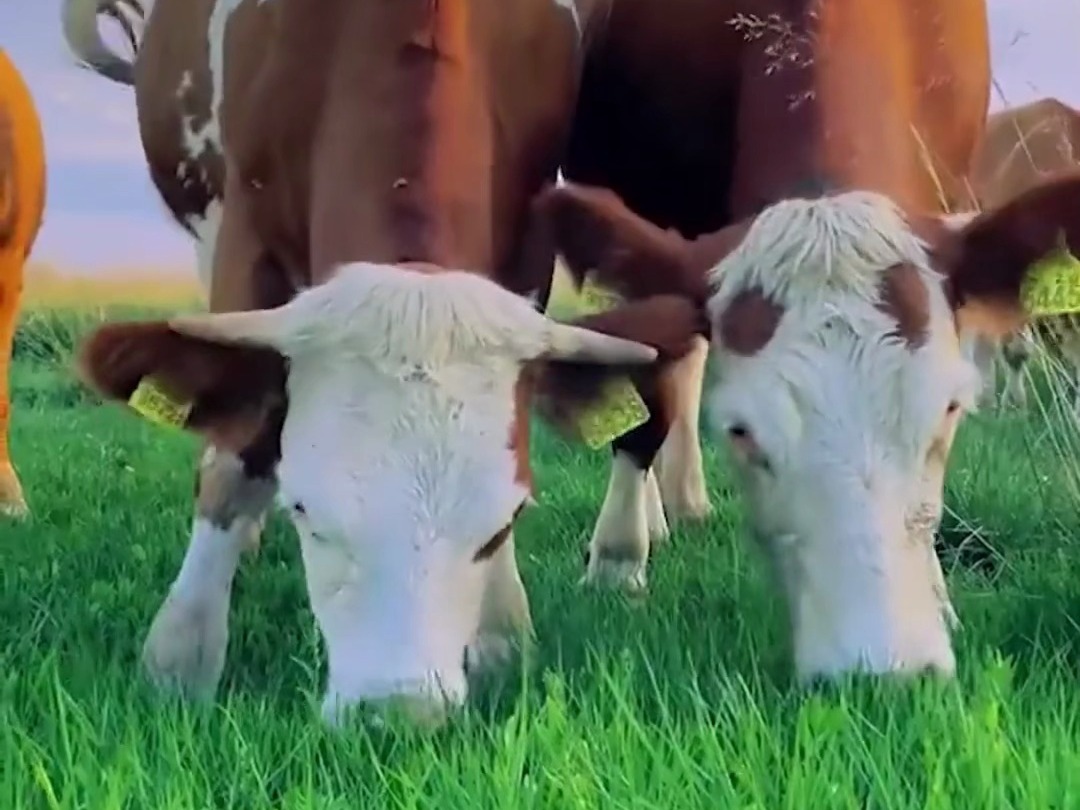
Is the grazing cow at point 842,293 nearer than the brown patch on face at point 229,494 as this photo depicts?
Yes

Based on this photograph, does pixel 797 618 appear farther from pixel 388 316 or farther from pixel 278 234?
pixel 278 234

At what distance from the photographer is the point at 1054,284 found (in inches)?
109

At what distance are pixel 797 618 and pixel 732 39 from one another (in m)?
1.58

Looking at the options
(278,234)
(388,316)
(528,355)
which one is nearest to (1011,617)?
(528,355)

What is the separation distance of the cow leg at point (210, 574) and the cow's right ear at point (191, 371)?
0.32 m

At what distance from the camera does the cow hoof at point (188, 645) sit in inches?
114

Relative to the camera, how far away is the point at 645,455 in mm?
4305

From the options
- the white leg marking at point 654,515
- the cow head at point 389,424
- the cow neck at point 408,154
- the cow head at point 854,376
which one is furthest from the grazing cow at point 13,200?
the cow head at point 854,376

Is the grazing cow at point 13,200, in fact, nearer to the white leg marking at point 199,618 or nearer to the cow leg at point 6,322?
the cow leg at point 6,322

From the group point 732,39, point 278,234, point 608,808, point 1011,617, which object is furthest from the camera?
point 732,39

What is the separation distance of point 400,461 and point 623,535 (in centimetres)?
172

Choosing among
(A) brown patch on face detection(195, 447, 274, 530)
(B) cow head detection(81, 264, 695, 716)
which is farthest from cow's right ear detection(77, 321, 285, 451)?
(A) brown patch on face detection(195, 447, 274, 530)

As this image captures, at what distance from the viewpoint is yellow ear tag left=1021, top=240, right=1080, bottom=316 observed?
2742mm

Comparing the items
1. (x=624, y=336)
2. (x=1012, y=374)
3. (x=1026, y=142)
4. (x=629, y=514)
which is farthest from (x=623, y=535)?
(x=1026, y=142)
